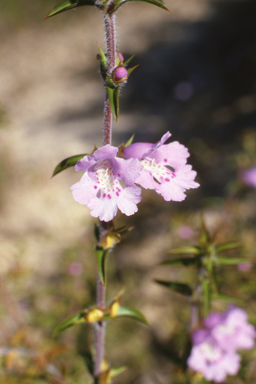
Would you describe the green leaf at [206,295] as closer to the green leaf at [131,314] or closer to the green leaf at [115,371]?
the green leaf at [131,314]

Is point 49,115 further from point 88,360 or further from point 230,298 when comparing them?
point 230,298

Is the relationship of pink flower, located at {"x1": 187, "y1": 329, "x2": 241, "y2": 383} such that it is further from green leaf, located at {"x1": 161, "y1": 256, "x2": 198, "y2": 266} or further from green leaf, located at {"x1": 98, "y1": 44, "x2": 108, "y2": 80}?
green leaf, located at {"x1": 98, "y1": 44, "x2": 108, "y2": 80}

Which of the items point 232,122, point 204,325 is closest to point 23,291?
point 204,325

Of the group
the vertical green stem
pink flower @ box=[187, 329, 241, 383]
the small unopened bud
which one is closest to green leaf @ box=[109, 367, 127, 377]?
the vertical green stem

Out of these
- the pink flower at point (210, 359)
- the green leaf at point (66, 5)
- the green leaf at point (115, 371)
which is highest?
the green leaf at point (66, 5)

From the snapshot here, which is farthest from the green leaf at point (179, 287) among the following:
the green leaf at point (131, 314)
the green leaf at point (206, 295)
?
the green leaf at point (131, 314)

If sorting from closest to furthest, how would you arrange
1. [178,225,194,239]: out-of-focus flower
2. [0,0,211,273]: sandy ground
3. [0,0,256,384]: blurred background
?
[0,0,256,384]: blurred background < [178,225,194,239]: out-of-focus flower < [0,0,211,273]: sandy ground

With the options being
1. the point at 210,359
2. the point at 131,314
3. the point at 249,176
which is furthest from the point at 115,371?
the point at 249,176
